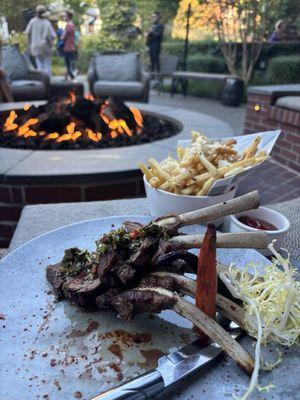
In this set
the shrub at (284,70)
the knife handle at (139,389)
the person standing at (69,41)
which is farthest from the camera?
the person standing at (69,41)

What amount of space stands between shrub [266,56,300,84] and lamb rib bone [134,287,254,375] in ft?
31.9

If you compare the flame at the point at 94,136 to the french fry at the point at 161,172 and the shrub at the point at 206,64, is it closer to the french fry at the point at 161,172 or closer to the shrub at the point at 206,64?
the french fry at the point at 161,172

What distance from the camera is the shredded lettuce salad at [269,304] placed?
904 mm

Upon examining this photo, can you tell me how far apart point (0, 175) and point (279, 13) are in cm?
1164

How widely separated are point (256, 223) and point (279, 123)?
3239 millimetres

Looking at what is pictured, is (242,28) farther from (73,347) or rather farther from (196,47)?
(73,347)

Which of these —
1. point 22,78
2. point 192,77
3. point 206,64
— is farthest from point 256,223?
point 206,64

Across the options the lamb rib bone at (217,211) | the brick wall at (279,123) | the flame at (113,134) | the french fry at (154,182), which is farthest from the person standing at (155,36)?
the lamb rib bone at (217,211)

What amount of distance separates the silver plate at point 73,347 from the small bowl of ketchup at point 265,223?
0.22 m

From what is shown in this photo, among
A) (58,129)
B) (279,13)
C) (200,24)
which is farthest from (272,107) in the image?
(200,24)

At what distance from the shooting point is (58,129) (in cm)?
420

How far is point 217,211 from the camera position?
106 centimetres

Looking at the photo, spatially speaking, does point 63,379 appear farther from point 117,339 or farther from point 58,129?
point 58,129

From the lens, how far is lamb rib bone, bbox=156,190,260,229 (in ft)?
3.35
